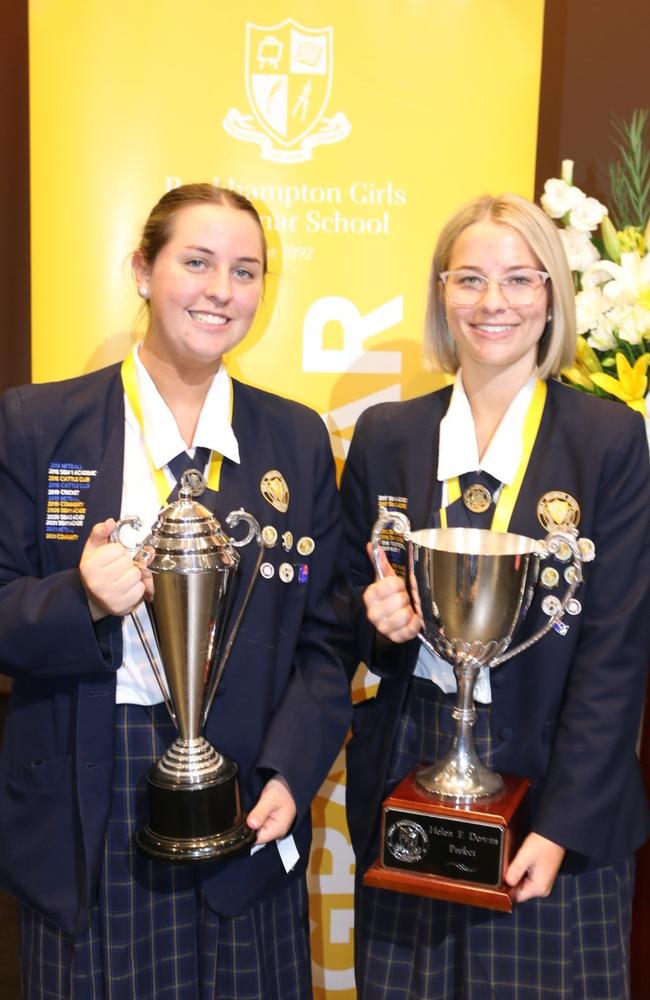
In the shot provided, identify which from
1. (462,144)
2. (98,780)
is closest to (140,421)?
(98,780)

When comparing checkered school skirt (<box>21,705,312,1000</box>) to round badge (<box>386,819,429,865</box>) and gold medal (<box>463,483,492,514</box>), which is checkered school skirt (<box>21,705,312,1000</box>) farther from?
gold medal (<box>463,483,492,514</box>)

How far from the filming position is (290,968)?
172 cm

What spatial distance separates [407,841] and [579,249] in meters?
1.39

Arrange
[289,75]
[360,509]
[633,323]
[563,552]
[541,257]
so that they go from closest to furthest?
1. [563,552]
2. [541,257]
3. [360,509]
4. [633,323]
5. [289,75]

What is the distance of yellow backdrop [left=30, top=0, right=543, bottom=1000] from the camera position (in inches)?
90.7

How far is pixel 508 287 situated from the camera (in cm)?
164

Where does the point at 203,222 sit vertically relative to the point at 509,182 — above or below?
below

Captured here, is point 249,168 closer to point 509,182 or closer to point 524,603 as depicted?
point 509,182

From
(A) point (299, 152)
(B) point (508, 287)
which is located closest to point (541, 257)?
(B) point (508, 287)

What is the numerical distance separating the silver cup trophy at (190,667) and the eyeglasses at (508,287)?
0.57 metres

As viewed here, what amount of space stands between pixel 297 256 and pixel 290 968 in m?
1.61

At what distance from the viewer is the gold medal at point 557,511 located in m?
1.59

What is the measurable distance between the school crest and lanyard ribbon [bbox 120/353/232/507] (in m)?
0.92

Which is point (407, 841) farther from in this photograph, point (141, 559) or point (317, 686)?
point (141, 559)
